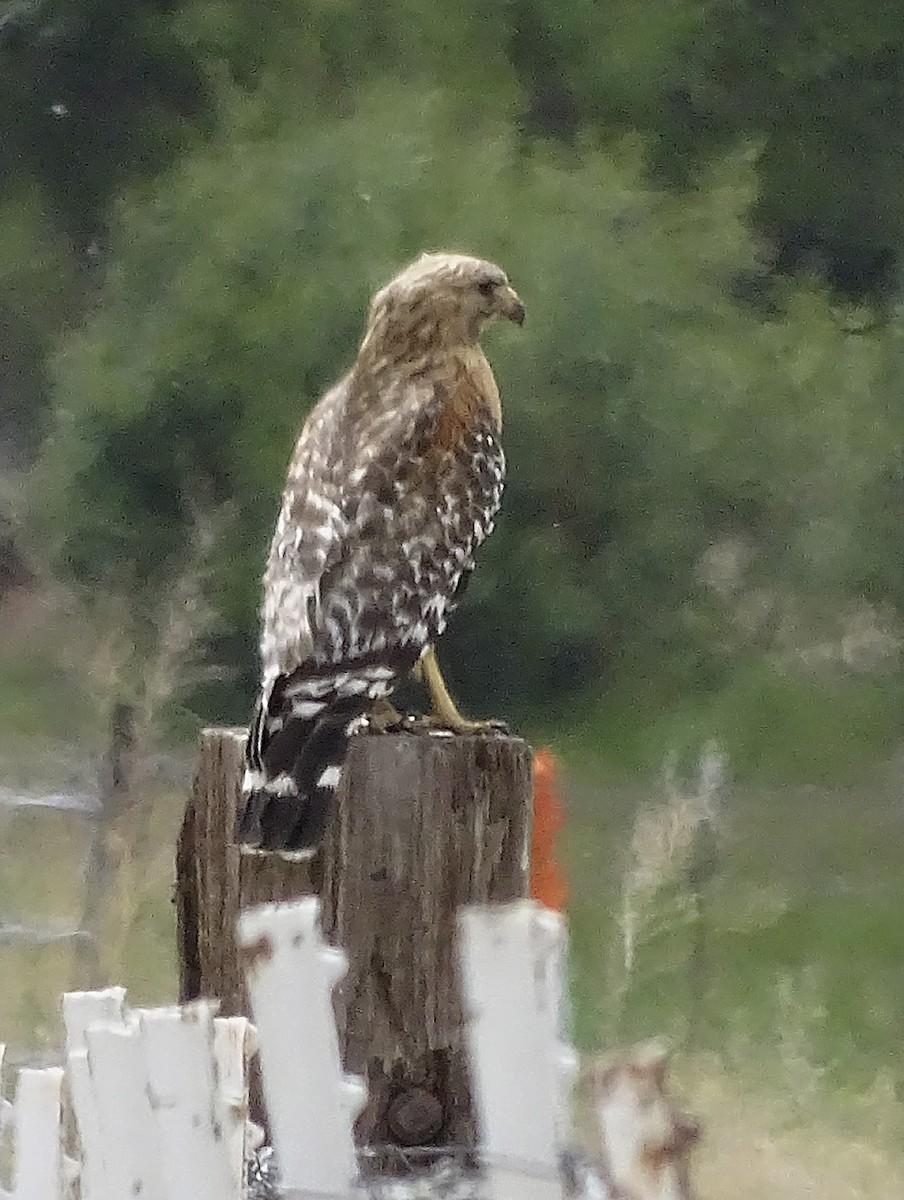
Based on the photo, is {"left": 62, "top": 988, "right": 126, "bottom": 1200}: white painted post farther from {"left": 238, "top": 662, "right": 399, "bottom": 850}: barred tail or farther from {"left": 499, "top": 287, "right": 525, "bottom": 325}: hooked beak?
{"left": 499, "top": 287, "right": 525, "bottom": 325}: hooked beak

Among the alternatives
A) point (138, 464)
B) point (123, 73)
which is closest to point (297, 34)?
point (123, 73)

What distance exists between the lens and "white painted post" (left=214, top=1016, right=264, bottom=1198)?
0.64 m

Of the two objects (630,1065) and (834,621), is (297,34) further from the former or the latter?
(630,1065)

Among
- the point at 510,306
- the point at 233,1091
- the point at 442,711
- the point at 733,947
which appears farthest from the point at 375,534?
the point at 733,947

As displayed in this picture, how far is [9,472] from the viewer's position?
1.57 m

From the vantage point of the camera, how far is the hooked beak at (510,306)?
126 cm

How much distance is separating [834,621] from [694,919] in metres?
0.32

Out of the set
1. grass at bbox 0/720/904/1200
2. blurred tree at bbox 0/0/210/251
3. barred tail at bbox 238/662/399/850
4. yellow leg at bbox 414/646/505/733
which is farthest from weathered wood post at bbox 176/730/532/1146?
blurred tree at bbox 0/0/210/251

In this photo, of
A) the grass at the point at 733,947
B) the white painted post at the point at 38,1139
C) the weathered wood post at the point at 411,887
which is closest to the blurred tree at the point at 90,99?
the grass at the point at 733,947

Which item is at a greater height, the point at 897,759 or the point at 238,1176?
the point at 897,759

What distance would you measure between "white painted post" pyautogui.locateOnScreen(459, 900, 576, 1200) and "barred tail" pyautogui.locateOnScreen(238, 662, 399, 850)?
0.64 feet

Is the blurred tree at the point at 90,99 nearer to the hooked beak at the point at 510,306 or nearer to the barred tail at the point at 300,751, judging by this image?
the hooked beak at the point at 510,306

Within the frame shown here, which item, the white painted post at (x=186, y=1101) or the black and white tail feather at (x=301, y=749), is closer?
the white painted post at (x=186, y=1101)

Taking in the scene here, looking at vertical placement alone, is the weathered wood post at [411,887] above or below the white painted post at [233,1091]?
above
